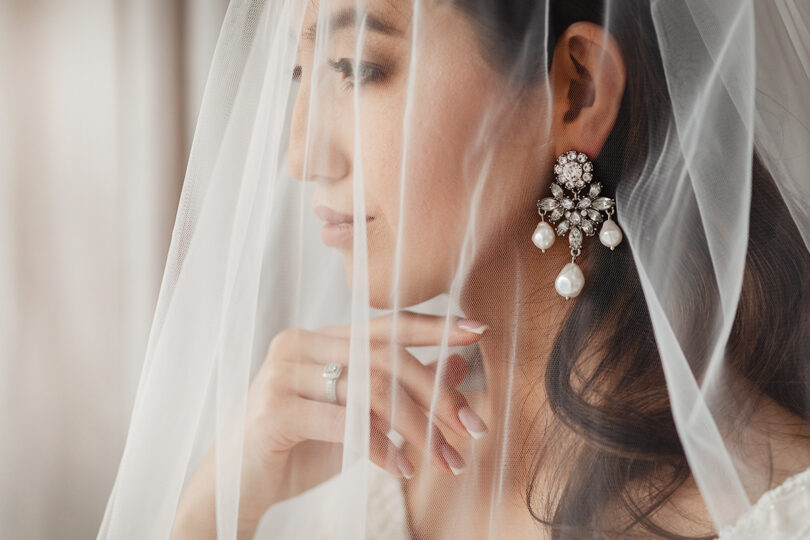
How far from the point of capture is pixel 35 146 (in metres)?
1.12

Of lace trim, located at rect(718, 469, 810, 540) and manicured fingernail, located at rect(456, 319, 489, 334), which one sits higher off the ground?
manicured fingernail, located at rect(456, 319, 489, 334)

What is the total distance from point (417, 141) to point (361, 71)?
0.29 feet

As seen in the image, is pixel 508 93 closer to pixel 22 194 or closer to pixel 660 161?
pixel 660 161

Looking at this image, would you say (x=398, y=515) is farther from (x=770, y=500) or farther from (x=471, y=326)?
(x=770, y=500)

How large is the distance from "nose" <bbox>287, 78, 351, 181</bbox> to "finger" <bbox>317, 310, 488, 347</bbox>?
0.51 feet

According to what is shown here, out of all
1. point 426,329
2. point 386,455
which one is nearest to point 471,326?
point 426,329

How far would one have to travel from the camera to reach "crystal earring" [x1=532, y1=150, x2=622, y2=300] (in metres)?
0.61

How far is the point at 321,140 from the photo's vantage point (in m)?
0.60

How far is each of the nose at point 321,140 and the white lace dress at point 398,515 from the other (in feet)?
1.04

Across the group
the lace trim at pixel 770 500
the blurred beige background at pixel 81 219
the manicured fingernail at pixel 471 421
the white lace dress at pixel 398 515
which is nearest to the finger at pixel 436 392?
the manicured fingernail at pixel 471 421

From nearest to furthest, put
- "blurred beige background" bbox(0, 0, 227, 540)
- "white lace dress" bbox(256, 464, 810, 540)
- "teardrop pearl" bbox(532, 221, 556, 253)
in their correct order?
"white lace dress" bbox(256, 464, 810, 540) < "teardrop pearl" bbox(532, 221, 556, 253) < "blurred beige background" bbox(0, 0, 227, 540)

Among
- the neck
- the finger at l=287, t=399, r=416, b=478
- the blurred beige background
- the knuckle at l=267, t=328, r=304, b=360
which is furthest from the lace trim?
the blurred beige background

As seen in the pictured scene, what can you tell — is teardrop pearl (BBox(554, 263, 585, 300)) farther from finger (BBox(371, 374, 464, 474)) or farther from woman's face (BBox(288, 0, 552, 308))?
finger (BBox(371, 374, 464, 474))

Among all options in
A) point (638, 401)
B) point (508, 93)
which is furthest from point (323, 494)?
point (508, 93)
